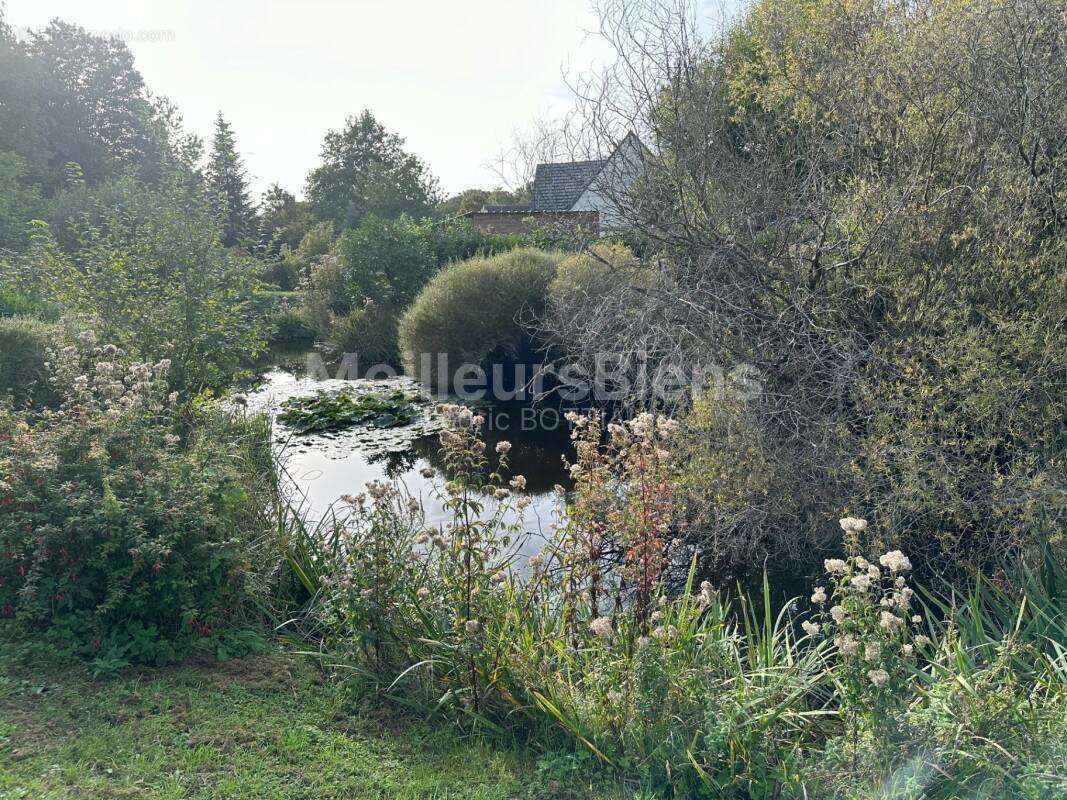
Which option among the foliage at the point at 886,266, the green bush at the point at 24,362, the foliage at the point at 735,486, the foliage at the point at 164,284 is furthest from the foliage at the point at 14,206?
the foliage at the point at 735,486

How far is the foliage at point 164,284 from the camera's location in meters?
8.72

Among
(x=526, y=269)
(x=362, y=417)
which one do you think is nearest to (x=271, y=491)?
(x=362, y=417)

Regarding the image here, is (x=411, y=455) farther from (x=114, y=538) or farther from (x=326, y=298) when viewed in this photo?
(x=326, y=298)

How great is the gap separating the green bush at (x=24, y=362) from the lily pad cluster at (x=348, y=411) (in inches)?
195

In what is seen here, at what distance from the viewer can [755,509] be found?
244 inches

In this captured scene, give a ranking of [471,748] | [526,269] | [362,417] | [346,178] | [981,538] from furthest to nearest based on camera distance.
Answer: [346,178] < [526,269] < [362,417] < [981,538] < [471,748]

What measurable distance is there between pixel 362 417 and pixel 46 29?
35726 mm

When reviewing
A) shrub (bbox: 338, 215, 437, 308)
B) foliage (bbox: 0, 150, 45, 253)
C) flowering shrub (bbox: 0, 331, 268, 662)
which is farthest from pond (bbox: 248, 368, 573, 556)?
foliage (bbox: 0, 150, 45, 253)

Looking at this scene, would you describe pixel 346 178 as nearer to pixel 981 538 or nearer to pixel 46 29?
pixel 46 29

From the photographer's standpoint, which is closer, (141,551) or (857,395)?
(141,551)

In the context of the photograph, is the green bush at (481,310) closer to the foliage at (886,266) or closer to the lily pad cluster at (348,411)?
the lily pad cluster at (348,411)

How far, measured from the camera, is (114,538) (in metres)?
4.06

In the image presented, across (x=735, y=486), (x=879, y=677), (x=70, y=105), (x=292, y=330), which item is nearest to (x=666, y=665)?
(x=879, y=677)

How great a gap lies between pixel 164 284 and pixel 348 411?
15.9ft
